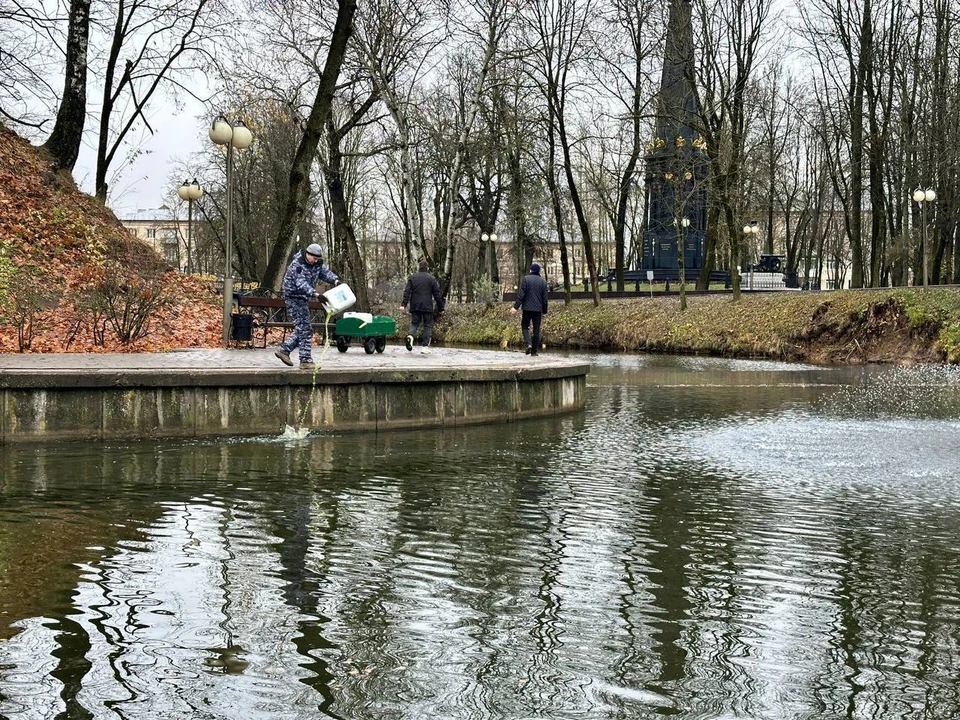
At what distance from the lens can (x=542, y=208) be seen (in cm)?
5138

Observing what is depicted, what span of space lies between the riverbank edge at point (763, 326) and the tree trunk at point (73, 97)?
11.6m

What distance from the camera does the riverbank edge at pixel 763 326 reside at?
102 feet

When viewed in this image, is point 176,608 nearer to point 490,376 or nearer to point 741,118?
point 490,376

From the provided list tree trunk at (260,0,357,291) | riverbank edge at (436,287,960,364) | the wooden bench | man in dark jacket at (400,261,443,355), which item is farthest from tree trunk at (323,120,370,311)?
man in dark jacket at (400,261,443,355)

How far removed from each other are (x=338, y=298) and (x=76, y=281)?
9769 mm

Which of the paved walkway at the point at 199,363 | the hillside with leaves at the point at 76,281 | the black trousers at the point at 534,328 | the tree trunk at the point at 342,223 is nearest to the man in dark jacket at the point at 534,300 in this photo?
the black trousers at the point at 534,328

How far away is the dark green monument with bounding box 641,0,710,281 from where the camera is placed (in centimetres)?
4141

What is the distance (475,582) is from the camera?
5.93m

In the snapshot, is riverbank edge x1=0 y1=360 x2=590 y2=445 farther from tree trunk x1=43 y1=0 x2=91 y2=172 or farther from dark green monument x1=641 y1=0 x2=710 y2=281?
dark green monument x1=641 y1=0 x2=710 y2=281

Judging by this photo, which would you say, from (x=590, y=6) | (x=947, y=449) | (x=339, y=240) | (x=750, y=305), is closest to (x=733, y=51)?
(x=590, y=6)

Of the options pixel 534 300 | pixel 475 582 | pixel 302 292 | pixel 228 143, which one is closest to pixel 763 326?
pixel 534 300

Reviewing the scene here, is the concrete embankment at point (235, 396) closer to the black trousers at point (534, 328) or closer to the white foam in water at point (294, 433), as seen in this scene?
the white foam in water at point (294, 433)

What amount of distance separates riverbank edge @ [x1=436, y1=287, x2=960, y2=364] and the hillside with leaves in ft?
28.2

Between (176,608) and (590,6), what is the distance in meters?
38.8
